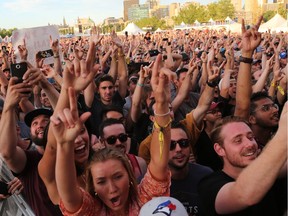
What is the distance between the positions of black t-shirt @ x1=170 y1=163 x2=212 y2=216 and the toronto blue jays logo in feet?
3.34

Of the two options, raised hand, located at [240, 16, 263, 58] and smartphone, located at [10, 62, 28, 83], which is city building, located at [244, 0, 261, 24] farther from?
smartphone, located at [10, 62, 28, 83]

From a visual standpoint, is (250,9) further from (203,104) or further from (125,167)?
(125,167)

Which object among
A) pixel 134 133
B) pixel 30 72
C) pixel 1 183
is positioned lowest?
pixel 134 133

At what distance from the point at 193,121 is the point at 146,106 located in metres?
1.18

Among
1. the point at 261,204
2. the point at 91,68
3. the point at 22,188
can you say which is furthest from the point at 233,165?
the point at 22,188

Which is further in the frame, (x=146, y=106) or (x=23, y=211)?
(x=146, y=106)

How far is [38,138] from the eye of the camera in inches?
131

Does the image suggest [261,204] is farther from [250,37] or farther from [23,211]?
[250,37]

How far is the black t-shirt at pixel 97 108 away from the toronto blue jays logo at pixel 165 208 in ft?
9.43

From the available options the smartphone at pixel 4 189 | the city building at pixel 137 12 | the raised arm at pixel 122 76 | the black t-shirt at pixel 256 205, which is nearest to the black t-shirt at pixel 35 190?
the smartphone at pixel 4 189

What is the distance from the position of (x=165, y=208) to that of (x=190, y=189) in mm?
1306

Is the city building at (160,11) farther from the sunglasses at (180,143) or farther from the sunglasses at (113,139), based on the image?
the sunglasses at (180,143)

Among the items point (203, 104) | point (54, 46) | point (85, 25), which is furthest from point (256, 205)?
point (85, 25)

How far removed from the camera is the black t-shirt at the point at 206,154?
366cm
